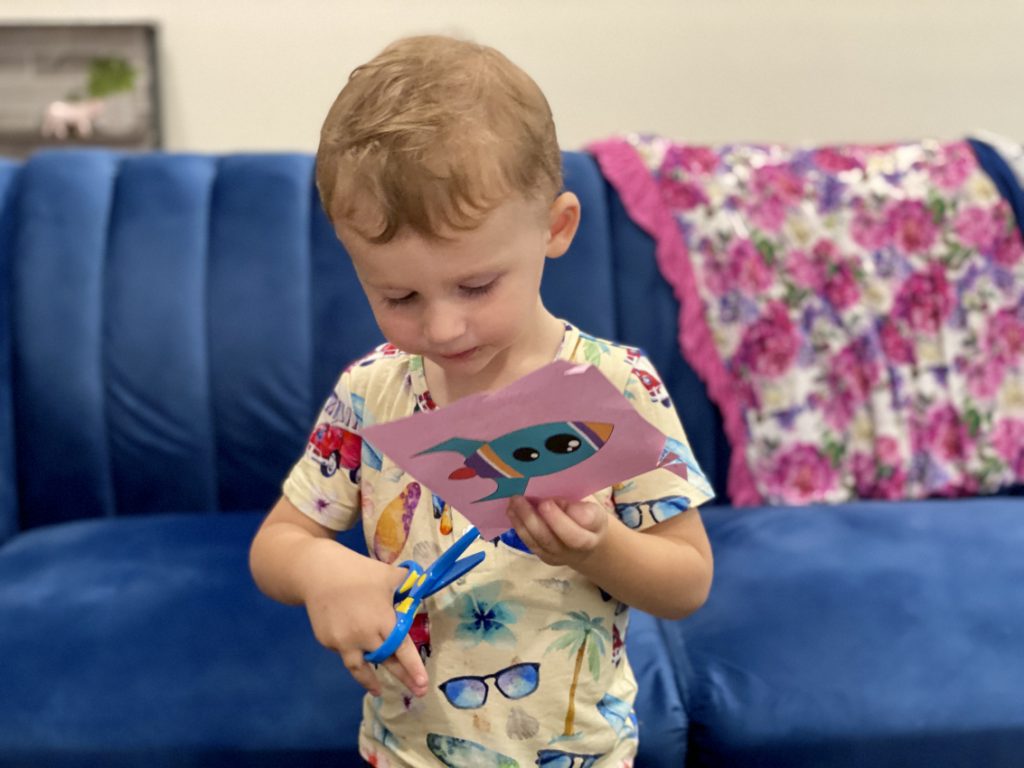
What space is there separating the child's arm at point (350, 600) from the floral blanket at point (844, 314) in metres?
1.02

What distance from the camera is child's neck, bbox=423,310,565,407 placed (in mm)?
786

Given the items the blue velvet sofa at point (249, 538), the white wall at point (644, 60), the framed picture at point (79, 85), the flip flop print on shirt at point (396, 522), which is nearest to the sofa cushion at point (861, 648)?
the blue velvet sofa at point (249, 538)

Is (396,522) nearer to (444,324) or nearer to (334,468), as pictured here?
(334,468)

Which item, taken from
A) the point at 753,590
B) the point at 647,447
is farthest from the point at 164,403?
the point at 647,447

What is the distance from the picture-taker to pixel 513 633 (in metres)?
0.77

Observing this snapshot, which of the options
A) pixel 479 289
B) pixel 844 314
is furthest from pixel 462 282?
pixel 844 314

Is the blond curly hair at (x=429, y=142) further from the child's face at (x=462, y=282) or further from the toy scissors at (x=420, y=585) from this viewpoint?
the toy scissors at (x=420, y=585)

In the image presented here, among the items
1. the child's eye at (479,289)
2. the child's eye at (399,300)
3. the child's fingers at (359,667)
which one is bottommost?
the child's fingers at (359,667)

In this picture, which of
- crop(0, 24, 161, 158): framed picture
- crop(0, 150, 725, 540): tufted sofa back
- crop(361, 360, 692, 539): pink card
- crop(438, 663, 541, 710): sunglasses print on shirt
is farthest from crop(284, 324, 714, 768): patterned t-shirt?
crop(0, 24, 161, 158): framed picture

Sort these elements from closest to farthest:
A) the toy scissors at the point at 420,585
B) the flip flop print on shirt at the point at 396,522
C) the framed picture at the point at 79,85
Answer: the toy scissors at the point at 420,585, the flip flop print on shirt at the point at 396,522, the framed picture at the point at 79,85

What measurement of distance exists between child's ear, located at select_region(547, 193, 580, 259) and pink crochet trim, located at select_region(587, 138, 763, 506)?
93 centimetres

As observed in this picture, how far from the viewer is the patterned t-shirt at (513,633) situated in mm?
768

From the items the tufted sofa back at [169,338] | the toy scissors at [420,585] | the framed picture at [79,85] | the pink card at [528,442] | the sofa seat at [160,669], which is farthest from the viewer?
the framed picture at [79,85]

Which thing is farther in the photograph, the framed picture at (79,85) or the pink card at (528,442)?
the framed picture at (79,85)
